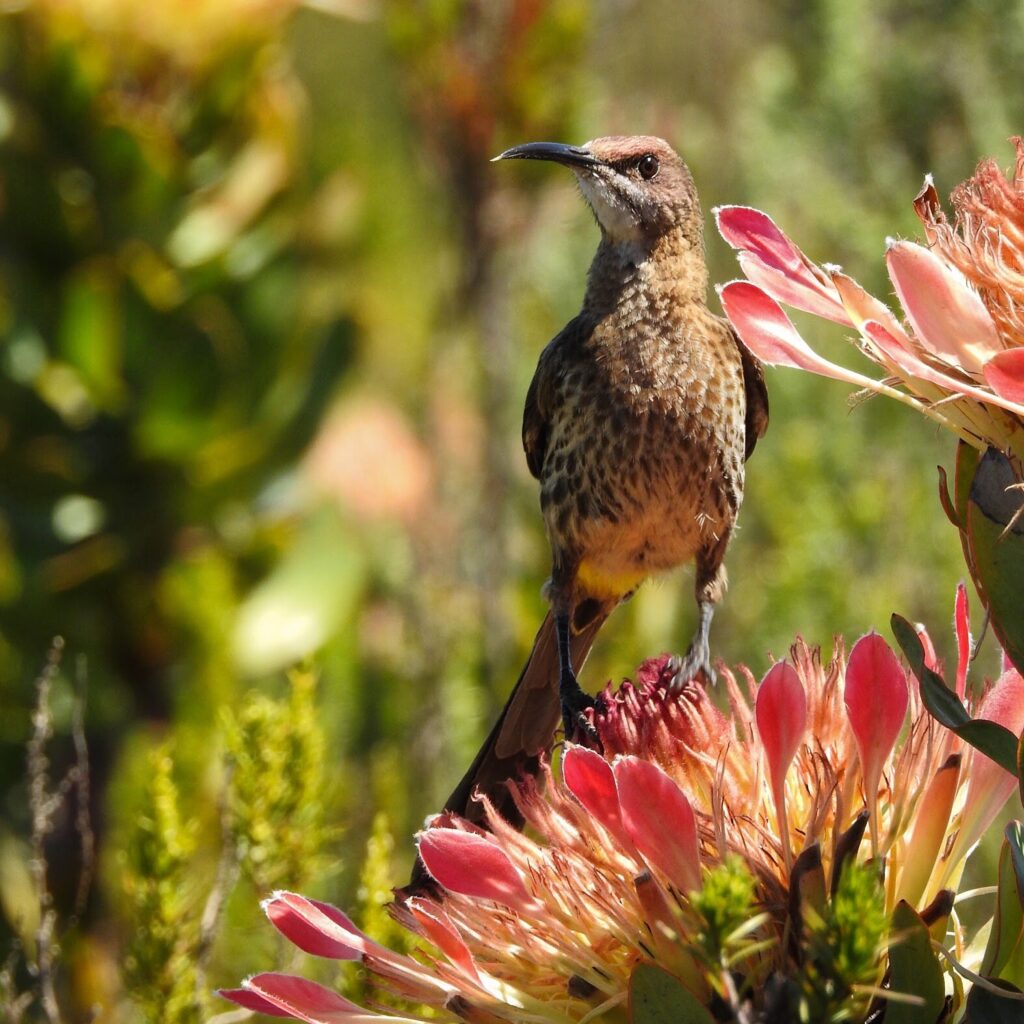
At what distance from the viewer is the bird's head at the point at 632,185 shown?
117 inches

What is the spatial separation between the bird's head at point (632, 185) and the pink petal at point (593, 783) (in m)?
1.68

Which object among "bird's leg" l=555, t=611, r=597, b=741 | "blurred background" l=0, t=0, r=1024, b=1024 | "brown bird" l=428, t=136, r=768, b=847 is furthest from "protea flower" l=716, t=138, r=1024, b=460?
"blurred background" l=0, t=0, r=1024, b=1024

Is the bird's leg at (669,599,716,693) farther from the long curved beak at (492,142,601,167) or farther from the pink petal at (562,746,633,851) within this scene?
the long curved beak at (492,142,601,167)

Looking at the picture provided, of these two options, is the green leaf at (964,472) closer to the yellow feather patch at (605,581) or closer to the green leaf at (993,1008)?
the green leaf at (993,1008)

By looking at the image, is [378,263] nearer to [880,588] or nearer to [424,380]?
[424,380]

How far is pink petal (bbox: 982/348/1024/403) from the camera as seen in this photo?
1.26 m

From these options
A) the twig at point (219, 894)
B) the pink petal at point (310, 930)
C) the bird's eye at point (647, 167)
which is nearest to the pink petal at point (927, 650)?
the pink petal at point (310, 930)

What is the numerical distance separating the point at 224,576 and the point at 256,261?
872mm

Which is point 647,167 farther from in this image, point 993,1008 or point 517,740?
point 993,1008

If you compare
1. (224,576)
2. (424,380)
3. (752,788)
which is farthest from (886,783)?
(424,380)

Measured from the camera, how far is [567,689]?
8.32ft

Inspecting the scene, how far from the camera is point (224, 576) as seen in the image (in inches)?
170

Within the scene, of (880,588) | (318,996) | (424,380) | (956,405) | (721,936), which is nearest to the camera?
(721,936)

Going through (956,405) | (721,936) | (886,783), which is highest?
(956,405)
